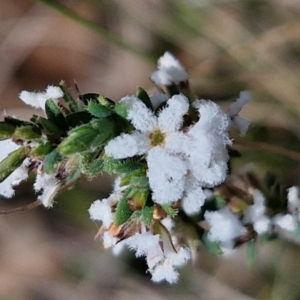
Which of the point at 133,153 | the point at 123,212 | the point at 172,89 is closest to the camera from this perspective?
the point at 133,153

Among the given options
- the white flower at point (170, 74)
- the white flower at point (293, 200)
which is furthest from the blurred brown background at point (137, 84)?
the white flower at point (170, 74)

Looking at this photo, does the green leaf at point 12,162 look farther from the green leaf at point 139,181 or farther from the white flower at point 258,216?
the white flower at point 258,216

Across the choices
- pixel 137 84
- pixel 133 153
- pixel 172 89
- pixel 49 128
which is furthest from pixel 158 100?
pixel 137 84

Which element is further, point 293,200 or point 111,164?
point 293,200

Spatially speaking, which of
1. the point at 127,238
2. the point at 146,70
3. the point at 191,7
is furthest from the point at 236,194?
the point at 146,70

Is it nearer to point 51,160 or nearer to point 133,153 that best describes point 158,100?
point 133,153

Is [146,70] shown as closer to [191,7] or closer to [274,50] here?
[191,7]
